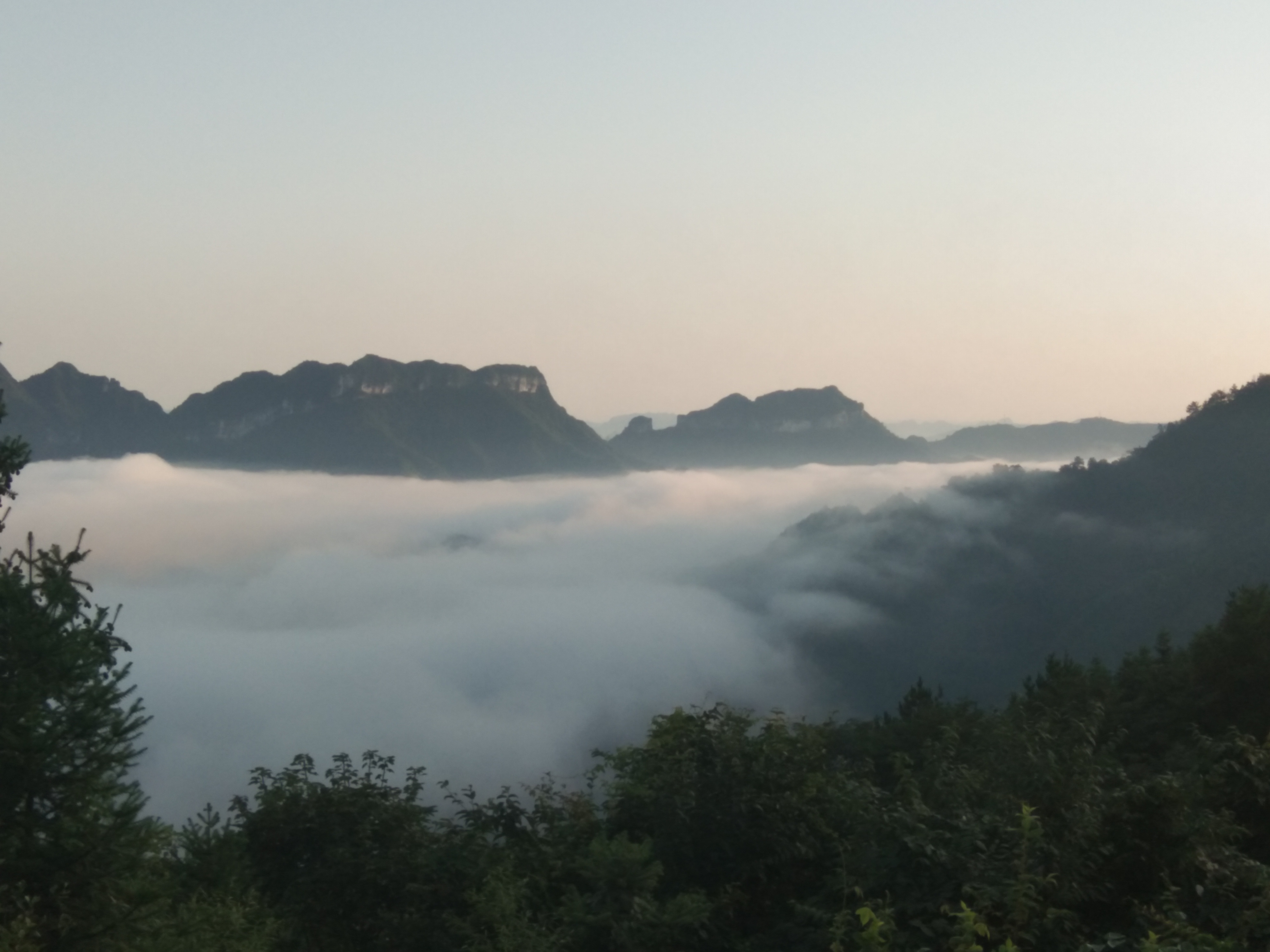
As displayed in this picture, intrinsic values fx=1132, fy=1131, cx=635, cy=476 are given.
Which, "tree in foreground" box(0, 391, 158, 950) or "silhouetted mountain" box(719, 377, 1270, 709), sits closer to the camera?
"tree in foreground" box(0, 391, 158, 950)

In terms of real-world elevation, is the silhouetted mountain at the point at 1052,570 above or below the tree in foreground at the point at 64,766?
below

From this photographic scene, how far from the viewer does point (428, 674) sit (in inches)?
7215

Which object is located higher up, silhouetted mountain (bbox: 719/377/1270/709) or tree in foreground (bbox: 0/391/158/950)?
tree in foreground (bbox: 0/391/158/950)

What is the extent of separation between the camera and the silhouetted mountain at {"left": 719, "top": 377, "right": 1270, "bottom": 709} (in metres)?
109

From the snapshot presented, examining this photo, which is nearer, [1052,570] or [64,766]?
[64,766]

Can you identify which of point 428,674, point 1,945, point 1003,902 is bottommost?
point 428,674

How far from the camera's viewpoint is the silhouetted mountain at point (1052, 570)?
10931cm

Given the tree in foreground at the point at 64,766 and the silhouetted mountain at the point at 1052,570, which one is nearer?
the tree in foreground at the point at 64,766

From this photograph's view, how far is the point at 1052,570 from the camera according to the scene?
146250 mm

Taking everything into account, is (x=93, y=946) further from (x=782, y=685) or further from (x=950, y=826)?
(x=782, y=685)

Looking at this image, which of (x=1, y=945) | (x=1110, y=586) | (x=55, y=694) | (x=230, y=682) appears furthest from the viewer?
(x=230, y=682)

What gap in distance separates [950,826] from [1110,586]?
129 metres

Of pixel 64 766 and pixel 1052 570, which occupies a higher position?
pixel 64 766

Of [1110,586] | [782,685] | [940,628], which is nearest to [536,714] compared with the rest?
[782,685]
